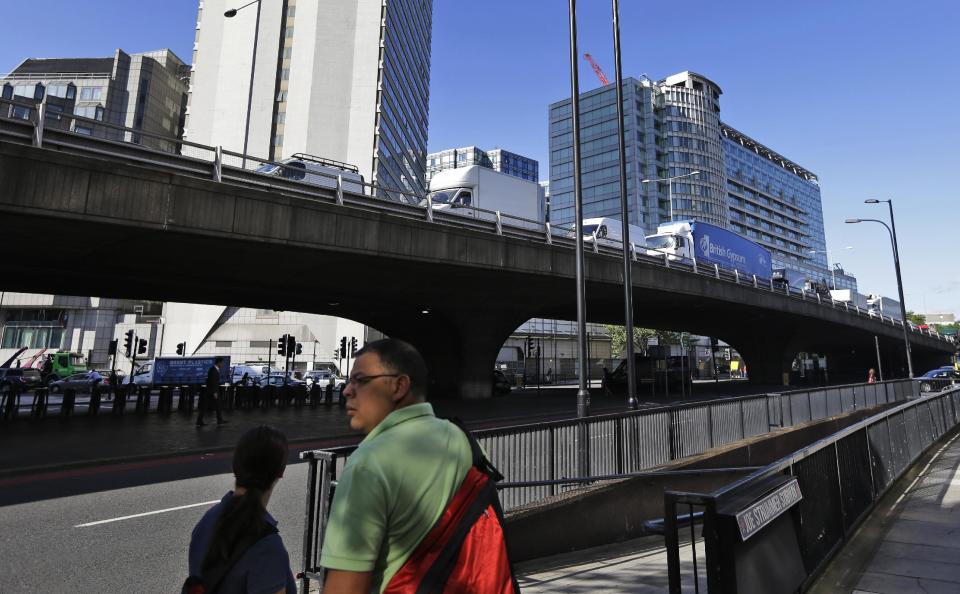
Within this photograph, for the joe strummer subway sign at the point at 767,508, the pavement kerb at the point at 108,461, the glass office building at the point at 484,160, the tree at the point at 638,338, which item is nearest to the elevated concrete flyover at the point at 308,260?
the pavement kerb at the point at 108,461

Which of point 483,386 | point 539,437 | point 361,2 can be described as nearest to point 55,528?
point 539,437

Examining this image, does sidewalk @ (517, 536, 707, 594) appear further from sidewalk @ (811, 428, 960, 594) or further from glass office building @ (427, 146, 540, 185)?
glass office building @ (427, 146, 540, 185)

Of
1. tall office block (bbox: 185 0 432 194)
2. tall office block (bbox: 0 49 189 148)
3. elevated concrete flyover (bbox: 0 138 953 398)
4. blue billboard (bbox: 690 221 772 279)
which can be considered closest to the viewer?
elevated concrete flyover (bbox: 0 138 953 398)

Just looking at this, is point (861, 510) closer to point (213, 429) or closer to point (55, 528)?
point (55, 528)

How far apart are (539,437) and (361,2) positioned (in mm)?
72873

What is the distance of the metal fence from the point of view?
9.81 ft

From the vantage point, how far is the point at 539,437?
7.25 m

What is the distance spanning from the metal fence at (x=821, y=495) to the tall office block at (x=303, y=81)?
59739 mm

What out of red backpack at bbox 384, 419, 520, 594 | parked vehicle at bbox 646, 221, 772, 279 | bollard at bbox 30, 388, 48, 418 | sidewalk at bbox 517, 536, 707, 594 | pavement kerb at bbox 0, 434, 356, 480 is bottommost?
sidewalk at bbox 517, 536, 707, 594

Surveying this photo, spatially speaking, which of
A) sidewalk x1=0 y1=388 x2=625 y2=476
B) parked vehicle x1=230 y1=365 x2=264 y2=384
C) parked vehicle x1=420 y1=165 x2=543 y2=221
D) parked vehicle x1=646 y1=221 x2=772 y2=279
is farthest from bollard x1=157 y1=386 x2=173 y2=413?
parked vehicle x1=646 y1=221 x2=772 y2=279

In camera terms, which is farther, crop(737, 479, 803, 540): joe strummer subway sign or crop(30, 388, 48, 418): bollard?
crop(30, 388, 48, 418): bollard

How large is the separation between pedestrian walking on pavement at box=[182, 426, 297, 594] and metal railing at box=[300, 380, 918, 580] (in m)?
2.16

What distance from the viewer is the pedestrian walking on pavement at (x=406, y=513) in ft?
5.24

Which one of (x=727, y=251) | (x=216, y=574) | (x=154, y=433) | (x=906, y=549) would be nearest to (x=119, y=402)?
(x=154, y=433)
